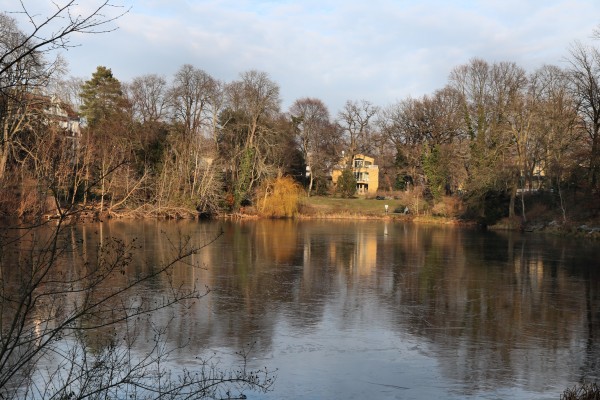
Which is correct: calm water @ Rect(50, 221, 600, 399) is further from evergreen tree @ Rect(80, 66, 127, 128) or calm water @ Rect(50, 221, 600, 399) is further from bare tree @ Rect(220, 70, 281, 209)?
evergreen tree @ Rect(80, 66, 127, 128)

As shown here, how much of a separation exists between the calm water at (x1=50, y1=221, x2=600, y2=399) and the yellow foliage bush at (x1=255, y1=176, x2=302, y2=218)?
85.3 feet

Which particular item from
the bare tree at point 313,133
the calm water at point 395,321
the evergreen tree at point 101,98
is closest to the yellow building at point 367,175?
the bare tree at point 313,133

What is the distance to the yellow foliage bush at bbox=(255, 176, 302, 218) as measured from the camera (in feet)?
166

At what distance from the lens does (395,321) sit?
41.0 feet

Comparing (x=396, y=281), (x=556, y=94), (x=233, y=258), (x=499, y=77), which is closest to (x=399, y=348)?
(x=396, y=281)

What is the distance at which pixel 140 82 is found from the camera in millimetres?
57562

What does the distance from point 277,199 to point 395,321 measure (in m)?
38.4

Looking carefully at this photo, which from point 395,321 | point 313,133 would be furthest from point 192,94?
point 395,321

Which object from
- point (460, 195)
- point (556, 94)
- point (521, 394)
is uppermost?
point (556, 94)

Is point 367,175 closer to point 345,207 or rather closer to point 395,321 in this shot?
point 345,207

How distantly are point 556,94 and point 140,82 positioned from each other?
37.5 metres

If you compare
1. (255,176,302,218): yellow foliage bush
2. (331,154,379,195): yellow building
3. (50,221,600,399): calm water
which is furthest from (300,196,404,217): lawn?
(50,221,600,399): calm water

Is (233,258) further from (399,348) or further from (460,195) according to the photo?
(460,195)

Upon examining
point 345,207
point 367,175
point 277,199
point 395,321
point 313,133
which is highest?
point 313,133
